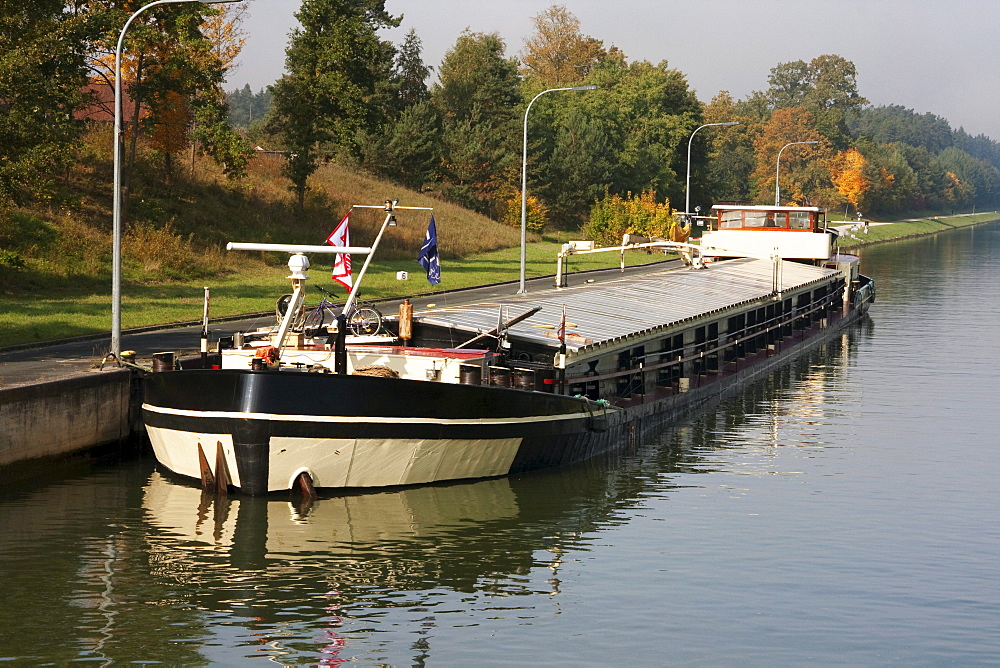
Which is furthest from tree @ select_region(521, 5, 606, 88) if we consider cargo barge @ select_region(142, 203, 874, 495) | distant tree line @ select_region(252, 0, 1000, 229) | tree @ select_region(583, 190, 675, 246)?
cargo barge @ select_region(142, 203, 874, 495)

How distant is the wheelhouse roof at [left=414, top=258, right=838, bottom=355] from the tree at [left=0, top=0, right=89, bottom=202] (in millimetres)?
11469

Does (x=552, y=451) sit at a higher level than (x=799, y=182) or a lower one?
lower

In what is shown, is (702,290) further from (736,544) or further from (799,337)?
(736,544)

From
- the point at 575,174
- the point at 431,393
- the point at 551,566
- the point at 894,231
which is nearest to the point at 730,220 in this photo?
the point at 575,174

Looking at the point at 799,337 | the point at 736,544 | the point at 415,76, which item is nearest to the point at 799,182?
the point at 415,76

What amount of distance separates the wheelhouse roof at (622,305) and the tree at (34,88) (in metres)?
11.5

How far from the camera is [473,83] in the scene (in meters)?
102

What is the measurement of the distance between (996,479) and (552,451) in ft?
27.8

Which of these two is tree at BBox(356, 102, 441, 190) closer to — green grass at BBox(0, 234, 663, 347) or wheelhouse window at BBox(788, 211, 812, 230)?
green grass at BBox(0, 234, 663, 347)

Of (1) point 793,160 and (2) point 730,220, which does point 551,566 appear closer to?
(2) point 730,220

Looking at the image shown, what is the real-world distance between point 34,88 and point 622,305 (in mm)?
16726

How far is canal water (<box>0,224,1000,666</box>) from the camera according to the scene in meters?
14.7

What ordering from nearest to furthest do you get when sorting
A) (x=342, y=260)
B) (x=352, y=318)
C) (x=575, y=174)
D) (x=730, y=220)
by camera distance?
(x=342, y=260) → (x=352, y=318) → (x=730, y=220) → (x=575, y=174)

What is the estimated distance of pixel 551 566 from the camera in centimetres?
1819
